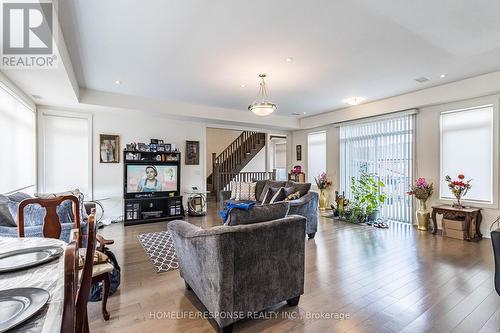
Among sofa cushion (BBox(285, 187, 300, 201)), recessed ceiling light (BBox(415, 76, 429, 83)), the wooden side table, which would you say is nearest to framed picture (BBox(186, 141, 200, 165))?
sofa cushion (BBox(285, 187, 300, 201))

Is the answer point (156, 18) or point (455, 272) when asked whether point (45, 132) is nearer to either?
point (156, 18)

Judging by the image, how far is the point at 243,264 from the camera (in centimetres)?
191

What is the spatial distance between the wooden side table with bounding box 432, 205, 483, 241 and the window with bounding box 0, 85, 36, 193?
7069 millimetres

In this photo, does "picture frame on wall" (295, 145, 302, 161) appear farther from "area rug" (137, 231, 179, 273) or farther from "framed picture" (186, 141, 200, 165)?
"area rug" (137, 231, 179, 273)

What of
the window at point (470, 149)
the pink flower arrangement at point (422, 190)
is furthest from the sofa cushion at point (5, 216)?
the window at point (470, 149)

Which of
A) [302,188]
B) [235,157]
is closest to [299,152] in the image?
[235,157]

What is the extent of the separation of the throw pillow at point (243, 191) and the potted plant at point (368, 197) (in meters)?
2.51

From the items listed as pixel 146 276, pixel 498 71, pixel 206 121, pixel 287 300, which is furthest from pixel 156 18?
pixel 498 71

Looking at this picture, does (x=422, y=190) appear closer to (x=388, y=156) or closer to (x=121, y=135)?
(x=388, y=156)

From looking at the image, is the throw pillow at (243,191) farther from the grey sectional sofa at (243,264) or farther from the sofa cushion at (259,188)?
the grey sectional sofa at (243,264)

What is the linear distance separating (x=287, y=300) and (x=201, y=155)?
5.25 metres

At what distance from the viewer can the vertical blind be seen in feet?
18.1

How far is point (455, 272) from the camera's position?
2977mm

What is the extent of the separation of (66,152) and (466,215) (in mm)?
7951
